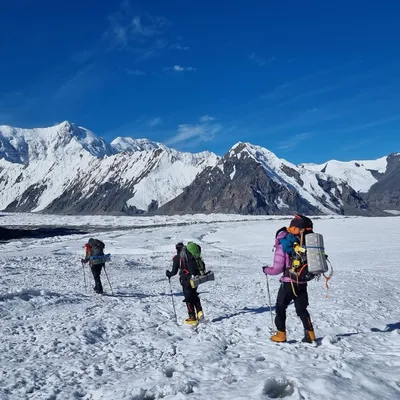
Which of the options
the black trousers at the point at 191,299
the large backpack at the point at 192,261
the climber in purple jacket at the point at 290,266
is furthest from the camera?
the black trousers at the point at 191,299

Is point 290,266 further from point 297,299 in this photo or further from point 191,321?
point 191,321

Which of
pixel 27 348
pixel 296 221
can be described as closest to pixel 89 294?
pixel 27 348

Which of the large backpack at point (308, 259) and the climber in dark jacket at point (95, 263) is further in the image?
the climber in dark jacket at point (95, 263)

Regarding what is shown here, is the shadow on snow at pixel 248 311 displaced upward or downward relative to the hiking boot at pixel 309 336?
downward

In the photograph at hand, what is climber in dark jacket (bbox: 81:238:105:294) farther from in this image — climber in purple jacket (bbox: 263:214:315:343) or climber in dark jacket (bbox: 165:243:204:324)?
climber in purple jacket (bbox: 263:214:315:343)

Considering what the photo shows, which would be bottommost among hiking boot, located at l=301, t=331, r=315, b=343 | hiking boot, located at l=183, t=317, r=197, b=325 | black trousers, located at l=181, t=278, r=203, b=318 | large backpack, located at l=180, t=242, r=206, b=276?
hiking boot, located at l=183, t=317, r=197, b=325

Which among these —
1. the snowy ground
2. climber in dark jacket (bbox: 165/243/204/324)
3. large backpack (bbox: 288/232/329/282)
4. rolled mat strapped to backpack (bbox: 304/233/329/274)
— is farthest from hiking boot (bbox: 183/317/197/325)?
rolled mat strapped to backpack (bbox: 304/233/329/274)

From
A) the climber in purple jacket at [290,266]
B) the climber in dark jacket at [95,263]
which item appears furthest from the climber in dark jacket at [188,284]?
the climber in dark jacket at [95,263]

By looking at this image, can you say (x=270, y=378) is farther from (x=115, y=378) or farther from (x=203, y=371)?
(x=115, y=378)

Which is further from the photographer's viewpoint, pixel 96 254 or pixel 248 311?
pixel 96 254

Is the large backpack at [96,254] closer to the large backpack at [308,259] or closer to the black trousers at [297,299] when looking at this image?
the black trousers at [297,299]

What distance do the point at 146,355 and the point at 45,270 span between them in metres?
15.8

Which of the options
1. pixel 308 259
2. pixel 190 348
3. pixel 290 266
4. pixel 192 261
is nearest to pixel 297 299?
pixel 290 266

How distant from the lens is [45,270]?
21.6 m
